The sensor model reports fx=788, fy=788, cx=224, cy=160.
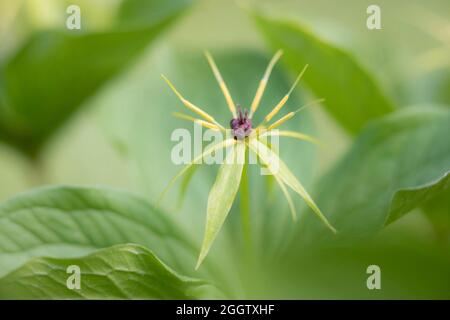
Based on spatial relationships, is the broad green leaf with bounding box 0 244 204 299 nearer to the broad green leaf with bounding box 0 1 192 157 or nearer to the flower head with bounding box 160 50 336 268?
the flower head with bounding box 160 50 336 268

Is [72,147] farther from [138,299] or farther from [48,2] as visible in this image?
[138,299]

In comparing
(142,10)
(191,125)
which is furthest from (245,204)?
(142,10)

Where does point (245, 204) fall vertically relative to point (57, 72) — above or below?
below

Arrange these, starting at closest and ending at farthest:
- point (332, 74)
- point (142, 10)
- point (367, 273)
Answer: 1. point (367, 273)
2. point (332, 74)
3. point (142, 10)

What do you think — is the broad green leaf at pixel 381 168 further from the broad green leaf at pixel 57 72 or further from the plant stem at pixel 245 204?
the broad green leaf at pixel 57 72

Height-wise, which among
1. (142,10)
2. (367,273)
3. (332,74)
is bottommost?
(367,273)

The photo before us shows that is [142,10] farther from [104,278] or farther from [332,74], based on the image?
[104,278]

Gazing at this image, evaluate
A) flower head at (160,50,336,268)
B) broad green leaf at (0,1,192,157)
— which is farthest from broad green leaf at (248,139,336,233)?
broad green leaf at (0,1,192,157)
